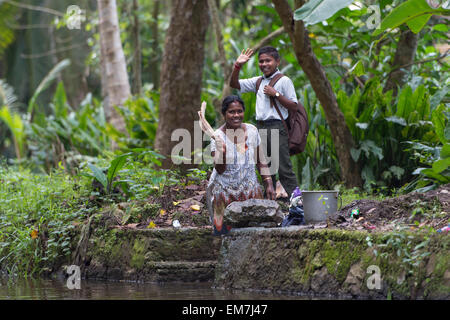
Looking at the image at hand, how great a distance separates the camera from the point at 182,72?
957 centimetres

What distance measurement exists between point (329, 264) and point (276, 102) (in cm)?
246

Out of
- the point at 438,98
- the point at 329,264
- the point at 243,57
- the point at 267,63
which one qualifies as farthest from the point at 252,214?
the point at 438,98

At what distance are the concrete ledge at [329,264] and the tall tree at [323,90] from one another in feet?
10.1

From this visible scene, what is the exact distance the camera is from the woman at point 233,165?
20.5 ft

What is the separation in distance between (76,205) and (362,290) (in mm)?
4411

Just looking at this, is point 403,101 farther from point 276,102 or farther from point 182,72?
point 182,72

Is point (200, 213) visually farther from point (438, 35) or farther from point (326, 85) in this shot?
point (438, 35)

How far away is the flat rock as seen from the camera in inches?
234

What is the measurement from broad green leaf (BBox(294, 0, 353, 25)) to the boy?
115cm

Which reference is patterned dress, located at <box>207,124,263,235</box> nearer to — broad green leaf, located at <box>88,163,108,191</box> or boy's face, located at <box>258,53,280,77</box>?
boy's face, located at <box>258,53,280,77</box>

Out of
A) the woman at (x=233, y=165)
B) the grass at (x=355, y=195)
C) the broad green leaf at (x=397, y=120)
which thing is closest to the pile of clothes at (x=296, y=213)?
the woman at (x=233, y=165)

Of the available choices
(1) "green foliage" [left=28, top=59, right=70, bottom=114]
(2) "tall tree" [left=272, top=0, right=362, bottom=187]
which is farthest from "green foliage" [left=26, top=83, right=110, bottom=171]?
(2) "tall tree" [left=272, top=0, right=362, bottom=187]

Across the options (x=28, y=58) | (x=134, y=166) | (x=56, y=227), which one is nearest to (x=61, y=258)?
(x=56, y=227)

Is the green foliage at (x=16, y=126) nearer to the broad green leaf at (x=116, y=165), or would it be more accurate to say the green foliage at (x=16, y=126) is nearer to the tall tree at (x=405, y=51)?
the broad green leaf at (x=116, y=165)
